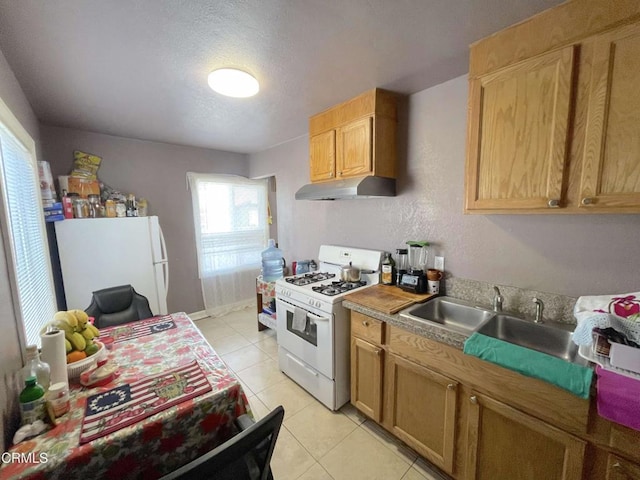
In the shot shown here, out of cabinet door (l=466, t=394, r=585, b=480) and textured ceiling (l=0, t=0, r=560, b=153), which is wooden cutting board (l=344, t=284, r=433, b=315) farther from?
textured ceiling (l=0, t=0, r=560, b=153)

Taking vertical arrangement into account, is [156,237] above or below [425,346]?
above

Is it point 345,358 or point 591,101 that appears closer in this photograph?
point 591,101

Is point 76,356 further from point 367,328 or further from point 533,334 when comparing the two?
point 533,334

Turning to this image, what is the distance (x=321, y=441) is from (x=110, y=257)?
2456 millimetres

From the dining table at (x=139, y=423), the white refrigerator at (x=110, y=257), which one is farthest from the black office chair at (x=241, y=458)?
the white refrigerator at (x=110, y=257)

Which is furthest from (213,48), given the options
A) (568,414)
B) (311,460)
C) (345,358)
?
(311,460)

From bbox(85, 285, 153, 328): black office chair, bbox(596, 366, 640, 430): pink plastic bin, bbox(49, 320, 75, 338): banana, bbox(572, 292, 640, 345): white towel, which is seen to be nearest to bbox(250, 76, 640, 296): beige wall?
bbox(572, 292, 640, 345): white towel

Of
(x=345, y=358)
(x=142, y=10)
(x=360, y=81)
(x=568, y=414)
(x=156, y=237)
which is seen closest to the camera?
(x=568, y=414)

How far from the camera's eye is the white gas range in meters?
1.95

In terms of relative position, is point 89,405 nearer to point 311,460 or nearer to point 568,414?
point 311,460

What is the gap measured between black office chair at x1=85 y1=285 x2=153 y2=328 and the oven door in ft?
3.67

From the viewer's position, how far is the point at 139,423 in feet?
3.08

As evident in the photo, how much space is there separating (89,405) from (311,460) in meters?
1.29

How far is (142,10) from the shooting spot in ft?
3.75
